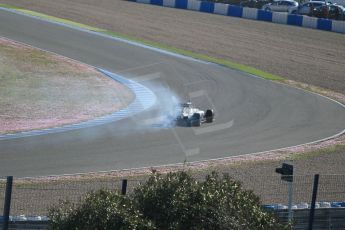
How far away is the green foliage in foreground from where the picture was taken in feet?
24.4

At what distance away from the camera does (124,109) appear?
974 inches

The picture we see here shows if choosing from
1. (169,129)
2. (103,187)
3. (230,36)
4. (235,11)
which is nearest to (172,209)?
(103,187)

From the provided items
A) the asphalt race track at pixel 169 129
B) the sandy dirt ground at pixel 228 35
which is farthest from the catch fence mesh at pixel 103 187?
the sandy dirt ground at pixel 228 35

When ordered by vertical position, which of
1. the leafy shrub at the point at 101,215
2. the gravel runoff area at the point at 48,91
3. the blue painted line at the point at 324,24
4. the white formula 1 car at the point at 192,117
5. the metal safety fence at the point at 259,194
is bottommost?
the gravel runoff area at the point at 48,91

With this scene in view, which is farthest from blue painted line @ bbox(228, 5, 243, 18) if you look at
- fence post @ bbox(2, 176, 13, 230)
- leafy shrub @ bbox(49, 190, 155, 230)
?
leafy shrub @ bbox(49, 190, 155, 230)

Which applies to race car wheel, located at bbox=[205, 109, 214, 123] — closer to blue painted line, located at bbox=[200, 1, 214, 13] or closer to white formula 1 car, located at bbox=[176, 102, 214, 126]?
white formula 1 car, located at bbox=[176, 102, 214, 126]

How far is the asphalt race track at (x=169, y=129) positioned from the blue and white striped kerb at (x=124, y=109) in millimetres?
363

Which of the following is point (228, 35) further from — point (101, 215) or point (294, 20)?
point (101, 215)

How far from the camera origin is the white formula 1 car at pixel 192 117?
73.7ft

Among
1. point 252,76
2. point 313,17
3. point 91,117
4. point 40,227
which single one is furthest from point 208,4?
point 40,227

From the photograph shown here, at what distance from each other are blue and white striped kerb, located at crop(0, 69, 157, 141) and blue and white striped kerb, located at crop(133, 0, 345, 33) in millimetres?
22538

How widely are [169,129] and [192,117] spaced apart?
3.67ft

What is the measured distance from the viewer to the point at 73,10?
4953cm

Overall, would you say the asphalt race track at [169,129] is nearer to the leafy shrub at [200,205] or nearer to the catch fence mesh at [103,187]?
the catch fence mesh at [103,187]
